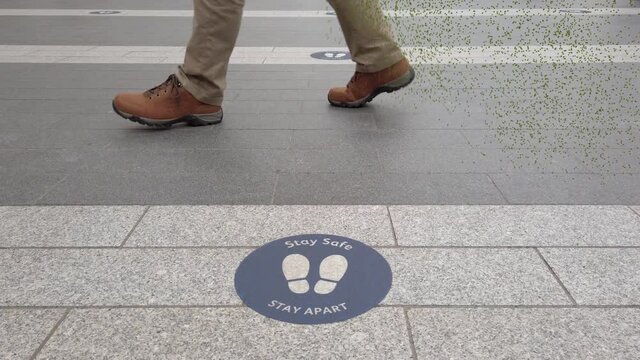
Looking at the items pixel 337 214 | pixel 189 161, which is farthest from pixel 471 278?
pixel 189 161

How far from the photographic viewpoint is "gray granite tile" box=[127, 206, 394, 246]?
219 cm

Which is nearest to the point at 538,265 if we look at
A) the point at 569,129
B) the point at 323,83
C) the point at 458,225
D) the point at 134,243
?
the point at 458,225

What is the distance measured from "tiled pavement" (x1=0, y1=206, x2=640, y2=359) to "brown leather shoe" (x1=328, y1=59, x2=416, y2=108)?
5.19 ft

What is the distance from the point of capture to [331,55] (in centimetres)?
602

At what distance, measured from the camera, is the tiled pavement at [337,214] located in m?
1.64

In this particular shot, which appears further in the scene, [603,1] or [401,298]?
[603,1]

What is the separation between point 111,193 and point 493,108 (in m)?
2.58

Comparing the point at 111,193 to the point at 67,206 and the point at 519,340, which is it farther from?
the point at 519,340

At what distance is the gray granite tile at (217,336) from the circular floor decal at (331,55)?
442 centimetres

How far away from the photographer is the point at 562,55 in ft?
18.2

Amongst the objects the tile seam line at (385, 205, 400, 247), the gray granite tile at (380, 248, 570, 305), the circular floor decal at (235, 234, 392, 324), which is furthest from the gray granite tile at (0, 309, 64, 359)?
the tile seam line at (385, 205, 400, 247)

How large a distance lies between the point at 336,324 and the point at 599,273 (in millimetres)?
941

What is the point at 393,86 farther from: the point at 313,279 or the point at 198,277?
the point at 198,277

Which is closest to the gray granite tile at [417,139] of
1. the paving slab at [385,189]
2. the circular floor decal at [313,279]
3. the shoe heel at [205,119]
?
the paving slab at [385,189]
